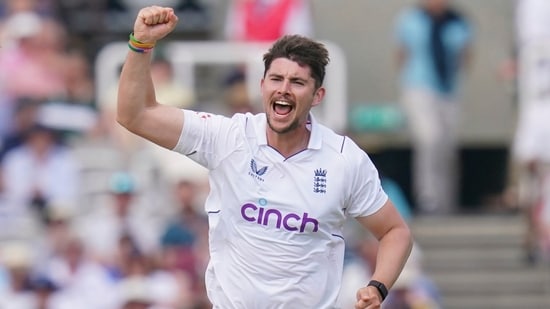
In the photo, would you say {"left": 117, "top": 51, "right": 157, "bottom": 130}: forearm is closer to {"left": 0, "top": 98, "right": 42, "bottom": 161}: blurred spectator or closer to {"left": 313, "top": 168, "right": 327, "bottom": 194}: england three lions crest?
{"left": 313, "top": 168, "right": 327, "bottom": 194}: england three lions crest

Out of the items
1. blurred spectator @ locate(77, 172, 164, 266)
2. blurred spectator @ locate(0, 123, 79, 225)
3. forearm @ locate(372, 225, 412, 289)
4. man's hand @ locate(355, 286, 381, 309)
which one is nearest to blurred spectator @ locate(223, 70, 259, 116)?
blurred spectator @ locate(77, 172, 164, 266)

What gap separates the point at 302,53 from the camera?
25.1 feet

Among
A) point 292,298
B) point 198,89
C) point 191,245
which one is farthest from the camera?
point 198,89

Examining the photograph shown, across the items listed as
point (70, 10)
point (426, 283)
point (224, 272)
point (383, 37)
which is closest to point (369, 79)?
point (383, 37)

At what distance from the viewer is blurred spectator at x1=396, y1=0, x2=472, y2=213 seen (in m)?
15.1

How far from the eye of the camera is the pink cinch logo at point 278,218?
768 cm

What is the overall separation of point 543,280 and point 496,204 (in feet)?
7.95

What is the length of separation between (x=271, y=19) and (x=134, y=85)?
6982 mm

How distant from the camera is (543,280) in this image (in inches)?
570

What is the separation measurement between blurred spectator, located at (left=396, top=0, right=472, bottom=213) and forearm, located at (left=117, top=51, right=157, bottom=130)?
7.70m

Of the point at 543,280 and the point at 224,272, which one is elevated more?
the point at 224,272

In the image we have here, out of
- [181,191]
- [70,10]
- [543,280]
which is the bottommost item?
[543,280]

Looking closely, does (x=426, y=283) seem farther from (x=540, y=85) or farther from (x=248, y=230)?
(x=248, y=230)

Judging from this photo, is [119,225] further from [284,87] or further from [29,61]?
[284,87]
